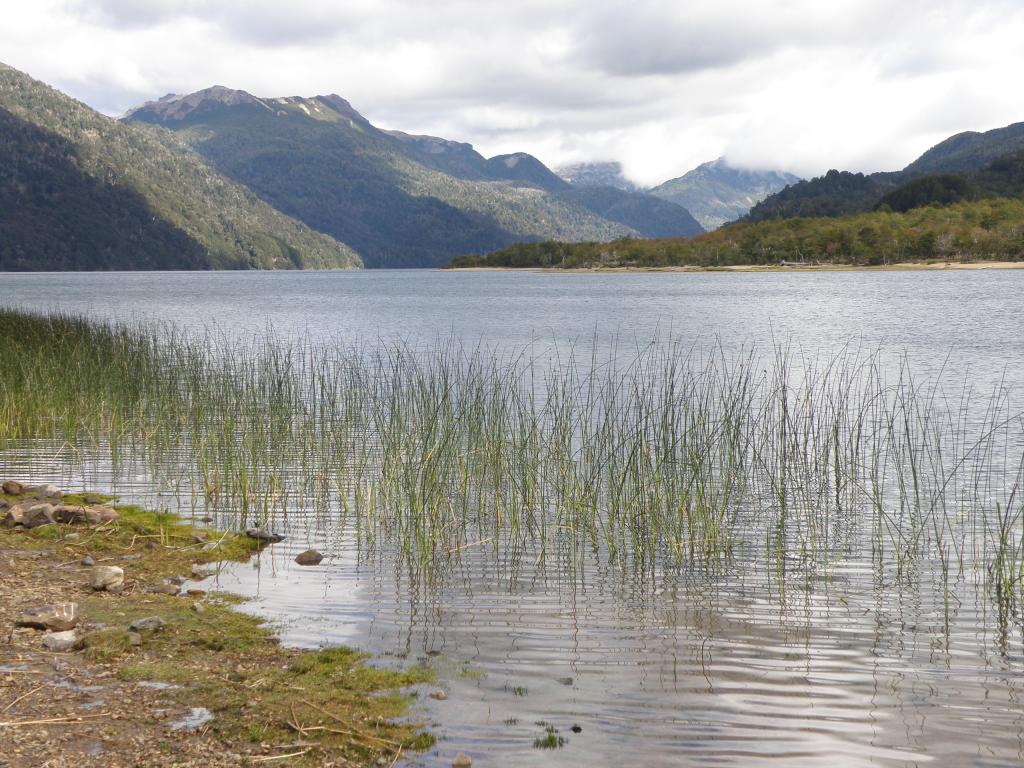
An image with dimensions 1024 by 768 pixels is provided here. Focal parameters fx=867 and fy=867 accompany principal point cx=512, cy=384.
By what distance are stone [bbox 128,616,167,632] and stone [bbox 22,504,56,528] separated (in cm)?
428

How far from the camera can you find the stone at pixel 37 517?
34.8 ft

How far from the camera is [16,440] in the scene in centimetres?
1711

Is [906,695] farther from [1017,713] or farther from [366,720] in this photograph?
[366,720]

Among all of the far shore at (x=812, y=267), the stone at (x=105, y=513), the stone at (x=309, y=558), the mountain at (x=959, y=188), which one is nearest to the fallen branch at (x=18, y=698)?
the stone at (x=309, y=558)

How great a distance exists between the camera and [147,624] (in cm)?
714

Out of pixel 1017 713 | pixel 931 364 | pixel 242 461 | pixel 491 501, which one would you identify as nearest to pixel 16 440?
pixel 242 461

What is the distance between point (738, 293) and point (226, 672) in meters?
81.0

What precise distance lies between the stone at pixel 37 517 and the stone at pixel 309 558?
3315mm

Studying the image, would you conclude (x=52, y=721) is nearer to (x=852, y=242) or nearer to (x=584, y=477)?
(x=584, y=477)

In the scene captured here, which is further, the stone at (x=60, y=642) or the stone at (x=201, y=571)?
the stone at (x=201, y=571)

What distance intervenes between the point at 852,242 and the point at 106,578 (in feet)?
503

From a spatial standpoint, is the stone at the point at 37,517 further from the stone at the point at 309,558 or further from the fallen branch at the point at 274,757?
the fallen branch at the point at 274,757

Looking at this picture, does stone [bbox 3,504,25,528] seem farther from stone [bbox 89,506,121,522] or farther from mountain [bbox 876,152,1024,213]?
mountain [bbox 876,152,1024,213]

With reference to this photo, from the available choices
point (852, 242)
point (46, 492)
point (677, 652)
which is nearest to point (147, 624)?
point (677, 652)
